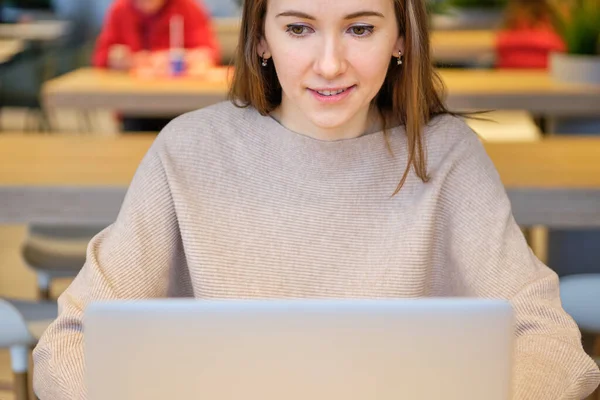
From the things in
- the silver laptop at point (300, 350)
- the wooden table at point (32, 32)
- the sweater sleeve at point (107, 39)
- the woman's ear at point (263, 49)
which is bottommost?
the wooden table at point (32, 32)

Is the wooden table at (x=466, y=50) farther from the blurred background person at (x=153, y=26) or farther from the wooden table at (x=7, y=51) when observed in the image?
the wooden table at (x=7, y=51)

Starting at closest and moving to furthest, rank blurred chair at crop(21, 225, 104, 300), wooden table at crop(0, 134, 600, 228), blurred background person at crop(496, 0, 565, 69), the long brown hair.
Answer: the long brown hair
wooden table at crop(0, 134, 600, 228)
blurred chair at crop(21, 225, 104, 300)
blurred background person at crop(496, 0, 565, 69)

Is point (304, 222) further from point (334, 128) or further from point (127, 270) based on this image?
point (127, 270)

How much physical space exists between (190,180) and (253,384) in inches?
27.5

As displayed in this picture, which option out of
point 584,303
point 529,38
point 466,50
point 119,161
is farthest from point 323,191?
point 466,50

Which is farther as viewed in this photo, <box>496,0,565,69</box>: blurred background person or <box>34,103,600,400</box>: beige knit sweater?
<box>496,0,565,69</box>: blurred background person

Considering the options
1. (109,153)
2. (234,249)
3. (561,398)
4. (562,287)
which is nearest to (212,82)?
(109,153)

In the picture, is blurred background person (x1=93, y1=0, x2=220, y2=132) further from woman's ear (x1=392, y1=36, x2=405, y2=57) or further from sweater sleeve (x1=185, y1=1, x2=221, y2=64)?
woman's ear (x1=392, y1=36, x2=405, y2=57)

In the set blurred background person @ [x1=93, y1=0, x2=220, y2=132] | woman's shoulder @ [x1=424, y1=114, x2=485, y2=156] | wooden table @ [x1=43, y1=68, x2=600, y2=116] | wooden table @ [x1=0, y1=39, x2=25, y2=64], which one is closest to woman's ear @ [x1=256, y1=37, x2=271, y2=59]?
woman's shoulder @ [x1=424, y1=114, x2=485, y2=156]

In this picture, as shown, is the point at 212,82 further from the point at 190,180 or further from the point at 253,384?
the point at 253,384

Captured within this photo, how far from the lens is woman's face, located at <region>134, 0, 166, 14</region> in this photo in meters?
4.63

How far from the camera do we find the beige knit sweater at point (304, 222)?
4.62ft

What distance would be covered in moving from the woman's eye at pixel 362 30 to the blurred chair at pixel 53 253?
56.0 inches

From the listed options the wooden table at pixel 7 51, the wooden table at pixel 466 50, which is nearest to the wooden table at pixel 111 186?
the wooden table at pixel 466 50
